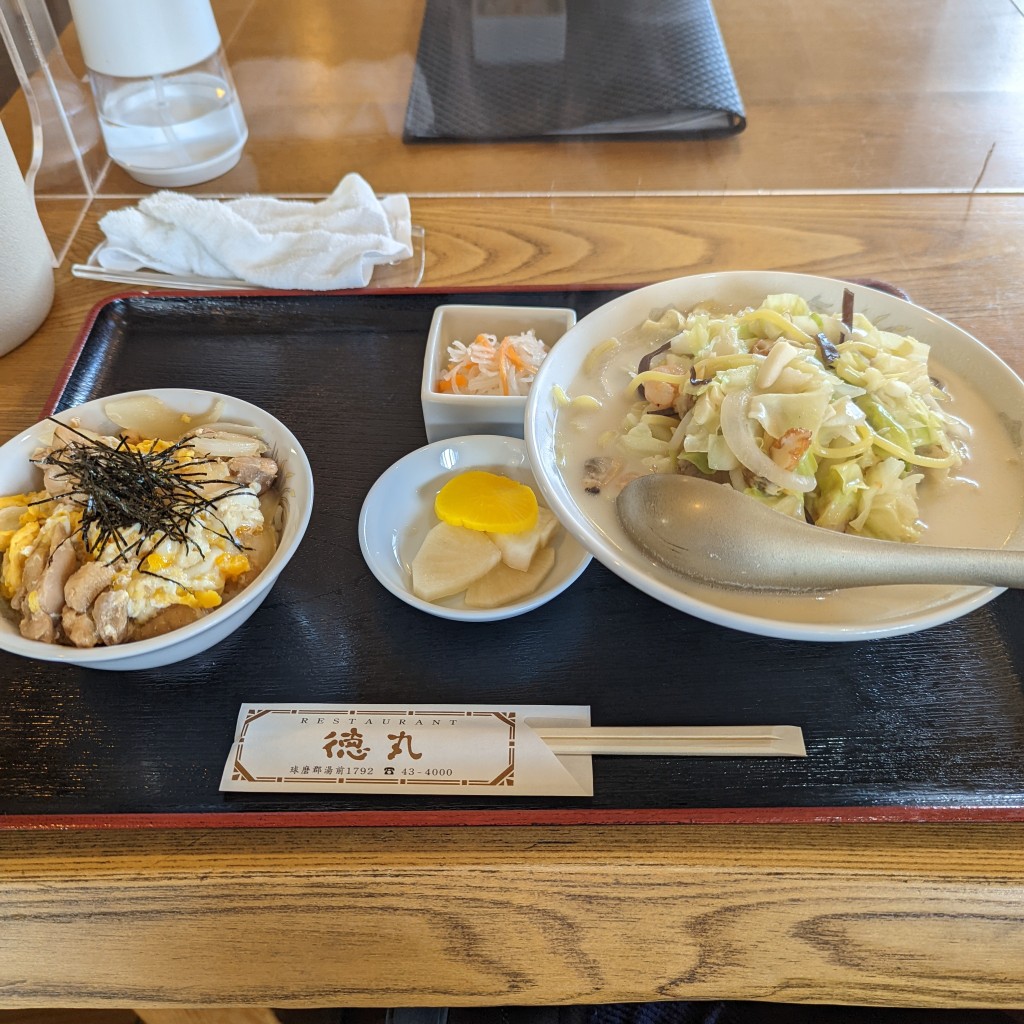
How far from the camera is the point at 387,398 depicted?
1.37 metres

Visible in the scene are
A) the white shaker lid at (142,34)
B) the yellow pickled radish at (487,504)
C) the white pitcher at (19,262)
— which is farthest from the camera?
the white shaker lid at (142,34)

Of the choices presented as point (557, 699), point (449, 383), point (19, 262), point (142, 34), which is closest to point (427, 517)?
point (449, 383)

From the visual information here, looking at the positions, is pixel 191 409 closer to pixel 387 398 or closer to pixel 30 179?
pixel 387 398

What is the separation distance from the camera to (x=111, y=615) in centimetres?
96

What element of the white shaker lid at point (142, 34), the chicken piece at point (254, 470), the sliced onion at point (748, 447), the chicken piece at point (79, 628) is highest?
the white shaker lid at point (142, 34)

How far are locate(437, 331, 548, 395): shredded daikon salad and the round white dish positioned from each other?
0.33 ft

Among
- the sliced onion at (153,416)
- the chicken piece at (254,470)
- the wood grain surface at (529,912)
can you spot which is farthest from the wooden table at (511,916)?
the sliced onion at (153,416)

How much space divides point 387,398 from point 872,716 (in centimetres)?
87

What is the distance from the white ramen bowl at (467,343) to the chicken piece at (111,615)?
20.0 inches

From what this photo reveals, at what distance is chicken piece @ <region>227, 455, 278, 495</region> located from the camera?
3.61 feet

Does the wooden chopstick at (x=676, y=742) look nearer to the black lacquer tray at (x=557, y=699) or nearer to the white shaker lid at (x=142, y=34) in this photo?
the black lacquer tray at (x=557, y=699)

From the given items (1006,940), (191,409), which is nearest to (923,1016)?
(1006,940)

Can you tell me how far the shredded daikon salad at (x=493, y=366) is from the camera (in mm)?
1293

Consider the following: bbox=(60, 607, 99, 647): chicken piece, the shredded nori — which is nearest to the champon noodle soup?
the shredded nori
